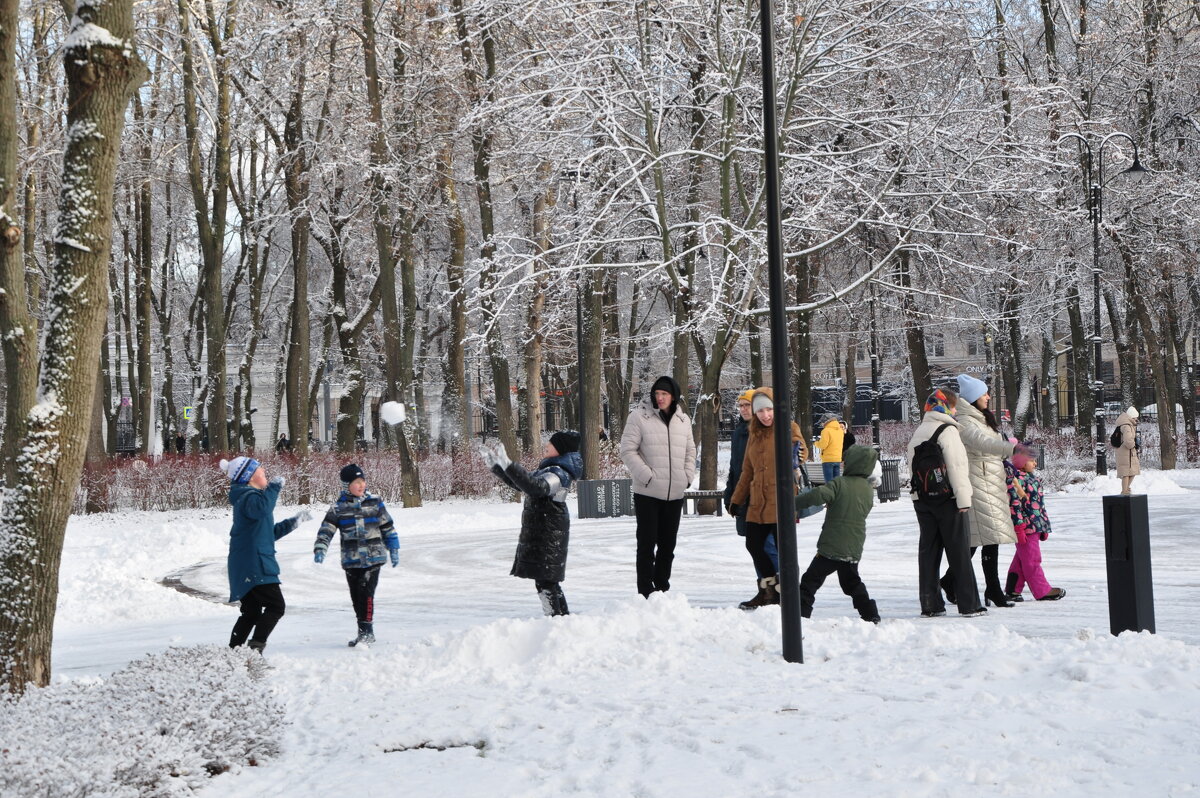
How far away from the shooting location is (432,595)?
42.6 feet

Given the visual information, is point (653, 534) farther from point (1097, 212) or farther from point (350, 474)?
point (1097, 212)

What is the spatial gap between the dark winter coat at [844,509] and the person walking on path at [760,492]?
541 millimetres

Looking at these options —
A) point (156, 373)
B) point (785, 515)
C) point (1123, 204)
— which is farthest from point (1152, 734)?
point (156, 373)

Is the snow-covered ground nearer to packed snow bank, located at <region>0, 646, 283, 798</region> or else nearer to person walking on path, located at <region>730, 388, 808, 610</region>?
packed snow bank, located at <region>0, 646, 283, 798</region>

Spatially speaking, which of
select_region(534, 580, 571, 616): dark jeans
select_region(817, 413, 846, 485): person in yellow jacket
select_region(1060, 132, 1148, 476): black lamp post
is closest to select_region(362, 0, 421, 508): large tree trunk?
select_region(817, 413, 846, 485): person in yellow jacket

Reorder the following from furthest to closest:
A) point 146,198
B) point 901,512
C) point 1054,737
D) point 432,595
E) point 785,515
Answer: point 146,198 < point 901,512 < point 432,595 < point 785,515 < point 1054,737

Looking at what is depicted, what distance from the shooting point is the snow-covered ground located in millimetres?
5109

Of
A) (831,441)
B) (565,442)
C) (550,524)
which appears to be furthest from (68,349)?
(831,441)

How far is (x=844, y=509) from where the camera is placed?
9227mm

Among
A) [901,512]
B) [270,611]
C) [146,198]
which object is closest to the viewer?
[270,611]

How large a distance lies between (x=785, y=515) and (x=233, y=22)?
2221 centimetres

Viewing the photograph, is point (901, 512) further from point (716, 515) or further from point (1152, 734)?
point (1152, 734)

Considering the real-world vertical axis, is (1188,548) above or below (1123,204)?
below

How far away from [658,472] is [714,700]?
3.79 metres
